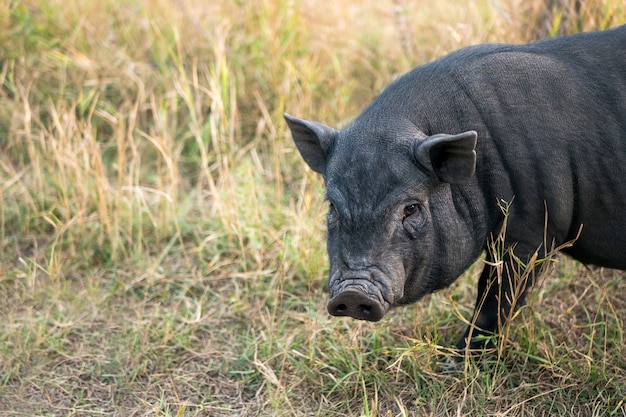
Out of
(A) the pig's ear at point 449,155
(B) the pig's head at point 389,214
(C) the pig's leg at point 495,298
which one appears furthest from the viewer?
(C) the pig's leg at point 495,298

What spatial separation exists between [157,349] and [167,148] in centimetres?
144

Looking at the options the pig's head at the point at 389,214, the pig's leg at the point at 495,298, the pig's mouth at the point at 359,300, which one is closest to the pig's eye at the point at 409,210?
the pig's head at the point at 389,214

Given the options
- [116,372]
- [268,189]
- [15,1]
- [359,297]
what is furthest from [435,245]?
[15,1]

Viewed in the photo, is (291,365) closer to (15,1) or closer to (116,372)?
(116,372)

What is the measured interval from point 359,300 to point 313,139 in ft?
2.92

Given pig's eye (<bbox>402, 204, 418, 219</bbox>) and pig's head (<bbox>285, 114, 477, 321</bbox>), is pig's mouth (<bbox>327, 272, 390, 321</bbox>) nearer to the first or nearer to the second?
pig's head (<bbox>285, 114, 477, 321</bbox>)

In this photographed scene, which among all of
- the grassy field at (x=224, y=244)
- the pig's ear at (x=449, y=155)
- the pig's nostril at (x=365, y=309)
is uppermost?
the pig's ear at (x=449, y=155)

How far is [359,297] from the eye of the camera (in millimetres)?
3445

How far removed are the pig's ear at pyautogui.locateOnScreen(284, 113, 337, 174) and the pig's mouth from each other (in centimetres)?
68

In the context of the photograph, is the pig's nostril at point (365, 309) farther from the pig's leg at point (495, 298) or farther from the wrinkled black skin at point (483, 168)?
the pig's leg at point (495, 298)

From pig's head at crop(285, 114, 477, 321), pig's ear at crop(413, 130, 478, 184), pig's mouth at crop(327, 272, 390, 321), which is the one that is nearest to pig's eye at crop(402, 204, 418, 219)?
pig's head at crop(285, 114, 477, 321)

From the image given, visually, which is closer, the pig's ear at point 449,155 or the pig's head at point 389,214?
the pig's ear at point 449,155

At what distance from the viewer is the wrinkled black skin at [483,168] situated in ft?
11.7

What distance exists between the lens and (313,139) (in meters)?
3.98
